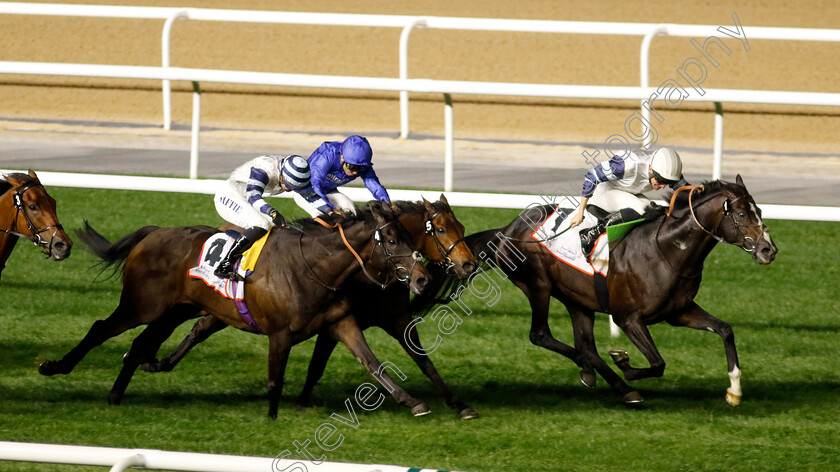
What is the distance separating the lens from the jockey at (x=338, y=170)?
5562mm

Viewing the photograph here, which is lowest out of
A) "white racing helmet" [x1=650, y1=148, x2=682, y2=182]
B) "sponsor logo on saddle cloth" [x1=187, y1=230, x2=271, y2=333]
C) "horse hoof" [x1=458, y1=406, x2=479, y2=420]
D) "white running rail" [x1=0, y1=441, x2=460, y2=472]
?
"horse hoof" [x1=458, y1=406, x2=479, y2=420]

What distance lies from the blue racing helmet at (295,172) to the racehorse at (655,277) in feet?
3.04

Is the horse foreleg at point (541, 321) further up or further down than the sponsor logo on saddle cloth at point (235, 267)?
further down

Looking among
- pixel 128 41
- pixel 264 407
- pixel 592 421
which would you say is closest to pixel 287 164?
pixel 264 407

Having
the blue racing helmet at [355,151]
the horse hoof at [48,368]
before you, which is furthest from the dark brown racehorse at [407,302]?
the horse hoof at [48,368]

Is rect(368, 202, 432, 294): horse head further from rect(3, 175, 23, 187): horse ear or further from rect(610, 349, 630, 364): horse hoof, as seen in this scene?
rect(3, 175, 23, 187): horse ear

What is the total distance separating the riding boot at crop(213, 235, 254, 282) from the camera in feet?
17.7

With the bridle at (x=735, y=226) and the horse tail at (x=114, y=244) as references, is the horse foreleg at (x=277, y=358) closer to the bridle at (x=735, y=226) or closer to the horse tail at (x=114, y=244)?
the horse tail at (x=114, y=244)

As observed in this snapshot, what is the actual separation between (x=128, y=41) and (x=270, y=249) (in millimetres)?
13755

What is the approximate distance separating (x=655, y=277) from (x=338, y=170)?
1667 millimetres

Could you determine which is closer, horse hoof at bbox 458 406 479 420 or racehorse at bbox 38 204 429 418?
racehorse at bbox 38 204 429 418

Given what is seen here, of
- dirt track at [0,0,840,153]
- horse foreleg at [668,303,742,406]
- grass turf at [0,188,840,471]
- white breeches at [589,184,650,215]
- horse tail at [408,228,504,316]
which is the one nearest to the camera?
grass turf at [0,188,840,471]

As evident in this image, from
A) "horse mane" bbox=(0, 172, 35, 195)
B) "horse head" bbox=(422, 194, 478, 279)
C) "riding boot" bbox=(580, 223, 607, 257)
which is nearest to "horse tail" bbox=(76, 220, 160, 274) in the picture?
"horse mane" bbox=(0, 172, 35, 195)

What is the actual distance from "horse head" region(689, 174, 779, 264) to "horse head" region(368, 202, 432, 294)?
57.3 inches
